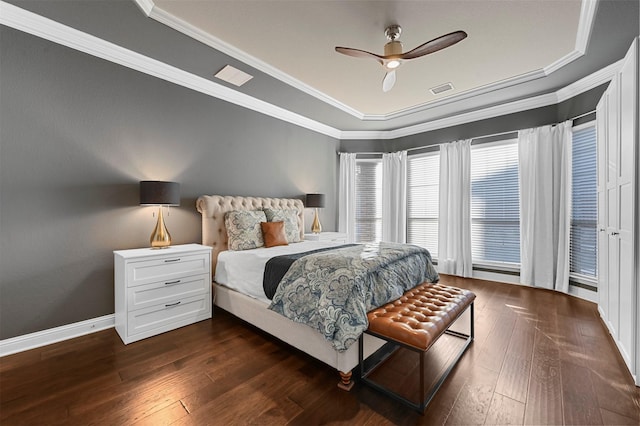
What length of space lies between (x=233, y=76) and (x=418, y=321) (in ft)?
11.1

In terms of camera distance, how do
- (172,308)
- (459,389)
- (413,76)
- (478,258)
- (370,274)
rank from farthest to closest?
(478,258) → (413,76) → (172,308) → (370,274) → (459,389)

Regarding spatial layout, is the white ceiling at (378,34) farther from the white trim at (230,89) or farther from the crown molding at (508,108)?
the crown molding at (508,108)

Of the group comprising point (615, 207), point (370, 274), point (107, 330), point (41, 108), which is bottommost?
point (107, 330)

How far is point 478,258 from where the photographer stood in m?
4.74

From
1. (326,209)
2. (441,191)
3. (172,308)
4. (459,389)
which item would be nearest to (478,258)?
(441,191)

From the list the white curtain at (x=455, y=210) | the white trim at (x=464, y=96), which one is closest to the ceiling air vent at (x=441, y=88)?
the white trim at (x=464, y=96)

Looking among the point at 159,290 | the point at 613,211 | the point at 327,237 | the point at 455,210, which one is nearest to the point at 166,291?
the point at 159,290

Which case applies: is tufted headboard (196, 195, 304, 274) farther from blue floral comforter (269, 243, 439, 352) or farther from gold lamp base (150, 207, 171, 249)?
blue floral comforter (269, 243, 439, 352)

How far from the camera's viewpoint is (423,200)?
5.39 meters

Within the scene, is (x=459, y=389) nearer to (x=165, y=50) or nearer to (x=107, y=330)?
(x=107, y=330)

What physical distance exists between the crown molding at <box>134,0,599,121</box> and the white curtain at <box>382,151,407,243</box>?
0.96m

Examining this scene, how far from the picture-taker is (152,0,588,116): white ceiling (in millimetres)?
2328

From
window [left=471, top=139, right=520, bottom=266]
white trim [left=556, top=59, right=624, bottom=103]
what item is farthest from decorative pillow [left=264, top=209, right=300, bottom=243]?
white trim [left=556, top=59, right=624, bottom=103]

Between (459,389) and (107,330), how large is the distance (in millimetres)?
3187
